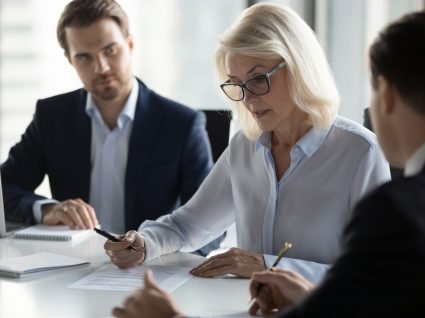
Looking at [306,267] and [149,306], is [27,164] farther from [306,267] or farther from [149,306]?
[149,306]

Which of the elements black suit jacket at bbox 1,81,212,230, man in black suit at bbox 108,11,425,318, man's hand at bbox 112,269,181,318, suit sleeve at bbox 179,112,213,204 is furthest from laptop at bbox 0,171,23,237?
man in black suit at bbox 108,11,425,318

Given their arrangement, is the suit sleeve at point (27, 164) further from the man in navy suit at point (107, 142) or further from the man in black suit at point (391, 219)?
the man in black suit at point (391, 219)

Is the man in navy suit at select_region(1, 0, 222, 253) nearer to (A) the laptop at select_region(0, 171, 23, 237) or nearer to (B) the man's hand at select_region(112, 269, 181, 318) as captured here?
(A) the laptop at select_region(0, 171, 23, 237)

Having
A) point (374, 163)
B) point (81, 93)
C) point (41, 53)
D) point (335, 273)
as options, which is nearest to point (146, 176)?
point (81, 93)

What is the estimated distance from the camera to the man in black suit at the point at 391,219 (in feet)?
3.96

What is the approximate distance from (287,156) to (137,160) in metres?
1.00

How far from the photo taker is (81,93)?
3566 mm

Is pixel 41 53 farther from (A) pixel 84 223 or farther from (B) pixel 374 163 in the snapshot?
(B) pixel 374 163

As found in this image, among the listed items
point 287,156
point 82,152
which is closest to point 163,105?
point 82,152

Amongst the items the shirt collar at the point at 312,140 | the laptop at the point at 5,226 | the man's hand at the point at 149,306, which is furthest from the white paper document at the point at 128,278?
the laptop at the point at 5,226

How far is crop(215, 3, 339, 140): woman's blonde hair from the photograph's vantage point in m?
2.35

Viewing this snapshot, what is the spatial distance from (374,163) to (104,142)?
150 cm

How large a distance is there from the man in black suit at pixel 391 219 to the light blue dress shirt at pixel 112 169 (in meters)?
1.99

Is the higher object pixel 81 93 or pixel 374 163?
pixel 81 93
